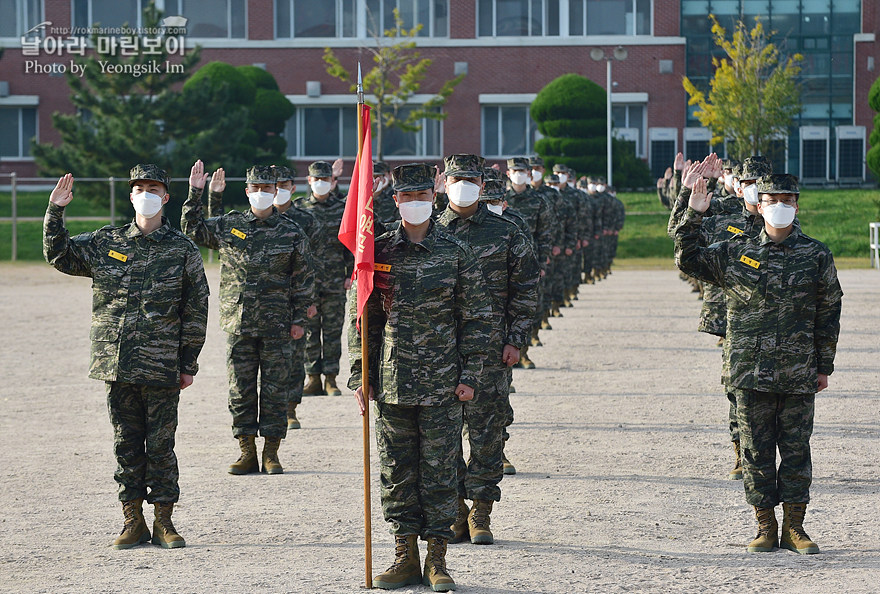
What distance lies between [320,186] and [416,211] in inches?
276

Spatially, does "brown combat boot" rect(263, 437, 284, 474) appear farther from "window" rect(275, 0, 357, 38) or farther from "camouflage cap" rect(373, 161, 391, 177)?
"window" rect(275, 0, 357, 38)

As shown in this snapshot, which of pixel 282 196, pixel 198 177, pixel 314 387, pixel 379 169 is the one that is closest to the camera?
pixel 198 177

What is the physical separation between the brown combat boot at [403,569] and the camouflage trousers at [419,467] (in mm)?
70

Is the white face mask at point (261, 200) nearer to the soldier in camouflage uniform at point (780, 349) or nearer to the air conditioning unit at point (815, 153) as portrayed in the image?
the soldier in camouflage uniform at point (780, 349)

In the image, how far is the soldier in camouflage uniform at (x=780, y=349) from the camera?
7973mm

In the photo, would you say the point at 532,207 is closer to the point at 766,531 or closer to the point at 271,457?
the point at 271,457

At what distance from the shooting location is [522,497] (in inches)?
372

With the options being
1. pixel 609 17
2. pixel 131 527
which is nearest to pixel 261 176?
pixel 131 527

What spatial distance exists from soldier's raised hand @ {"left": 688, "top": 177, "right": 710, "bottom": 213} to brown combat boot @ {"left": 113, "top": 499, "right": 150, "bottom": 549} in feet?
12.1

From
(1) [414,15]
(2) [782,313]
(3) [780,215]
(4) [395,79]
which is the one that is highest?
(1) [414,15]

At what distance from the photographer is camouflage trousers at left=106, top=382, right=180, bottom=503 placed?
26.8 ft

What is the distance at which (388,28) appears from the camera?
184 feet

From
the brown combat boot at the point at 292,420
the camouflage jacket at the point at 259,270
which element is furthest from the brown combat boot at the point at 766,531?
the brown combat boot at the point at 292,420

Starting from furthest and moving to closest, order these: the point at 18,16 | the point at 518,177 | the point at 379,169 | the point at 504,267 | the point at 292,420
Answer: the point at 18,16, the point at 379,169, the point at 518,177, the point at 292,420, the point at 504,267
